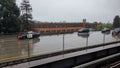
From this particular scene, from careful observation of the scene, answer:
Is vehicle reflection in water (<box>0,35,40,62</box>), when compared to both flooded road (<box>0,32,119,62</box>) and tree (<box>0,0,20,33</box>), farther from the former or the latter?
tree (<box>0,0,20,33</box>)

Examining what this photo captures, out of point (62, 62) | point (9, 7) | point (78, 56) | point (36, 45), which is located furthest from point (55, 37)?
point (9, 7)

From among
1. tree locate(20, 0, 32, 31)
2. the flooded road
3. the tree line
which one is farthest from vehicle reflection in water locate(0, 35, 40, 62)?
tree locate(20, 0, 32, 31)

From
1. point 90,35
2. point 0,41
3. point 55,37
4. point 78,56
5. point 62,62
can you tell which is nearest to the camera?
point 62,62

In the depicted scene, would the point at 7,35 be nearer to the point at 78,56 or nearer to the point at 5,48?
the point at 5,48

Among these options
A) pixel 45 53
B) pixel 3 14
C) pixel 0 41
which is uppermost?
pixel 3 14

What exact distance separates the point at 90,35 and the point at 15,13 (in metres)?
31.5

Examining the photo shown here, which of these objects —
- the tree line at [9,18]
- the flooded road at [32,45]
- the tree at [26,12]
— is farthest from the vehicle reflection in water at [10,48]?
the tree at [26,12]

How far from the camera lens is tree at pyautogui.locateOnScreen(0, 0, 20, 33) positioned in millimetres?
43003

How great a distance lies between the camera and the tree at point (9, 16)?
43003 millimetres

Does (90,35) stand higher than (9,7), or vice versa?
(9,7)

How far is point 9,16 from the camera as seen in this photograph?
45375 millimetres

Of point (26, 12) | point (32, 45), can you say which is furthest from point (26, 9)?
point (32, 45)

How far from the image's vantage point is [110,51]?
14461 millimetres

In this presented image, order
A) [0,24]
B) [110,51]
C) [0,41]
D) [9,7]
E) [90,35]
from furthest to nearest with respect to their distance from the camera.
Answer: [9,7], [0,24], [90,35], [110,51], [0,41]
